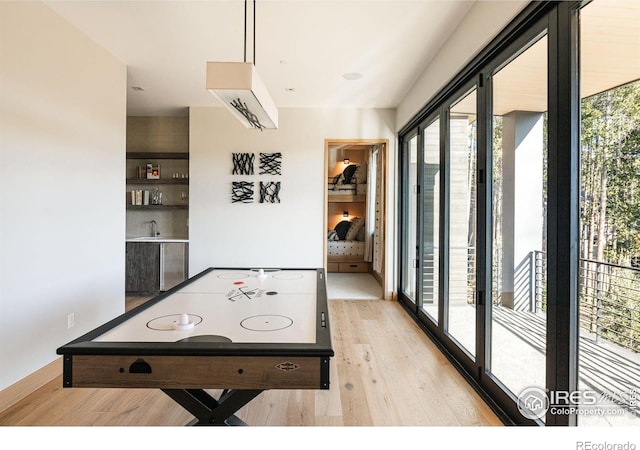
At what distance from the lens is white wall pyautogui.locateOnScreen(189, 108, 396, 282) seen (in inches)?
194

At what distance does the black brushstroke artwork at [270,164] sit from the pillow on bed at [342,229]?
3.31 metres

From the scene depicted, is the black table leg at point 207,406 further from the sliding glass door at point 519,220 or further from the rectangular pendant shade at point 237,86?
the sliding glass door at point 519,220

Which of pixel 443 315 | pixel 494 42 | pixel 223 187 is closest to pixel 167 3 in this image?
pixel 494 42

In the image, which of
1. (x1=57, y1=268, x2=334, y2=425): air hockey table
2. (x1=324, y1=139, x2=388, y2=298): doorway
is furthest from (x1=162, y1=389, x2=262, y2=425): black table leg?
(x1=324, y1=139, x2=388, y2=298): doorway

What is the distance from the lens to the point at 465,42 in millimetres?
2604

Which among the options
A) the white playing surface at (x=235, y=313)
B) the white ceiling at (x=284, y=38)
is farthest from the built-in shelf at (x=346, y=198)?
the white playing surface at (x=235, y=313)

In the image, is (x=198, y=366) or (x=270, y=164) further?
(x=270, y=164)

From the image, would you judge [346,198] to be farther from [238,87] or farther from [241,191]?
[238,87]

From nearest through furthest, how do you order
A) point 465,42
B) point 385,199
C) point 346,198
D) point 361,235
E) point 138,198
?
point 465,42, point 385,199, point 138,198, point 361,235, point 346,198

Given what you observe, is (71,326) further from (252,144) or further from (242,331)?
(252,144)

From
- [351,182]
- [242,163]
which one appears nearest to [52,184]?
[242,163]

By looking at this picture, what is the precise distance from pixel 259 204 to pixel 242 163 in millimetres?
642

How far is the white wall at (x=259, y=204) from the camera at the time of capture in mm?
4926
